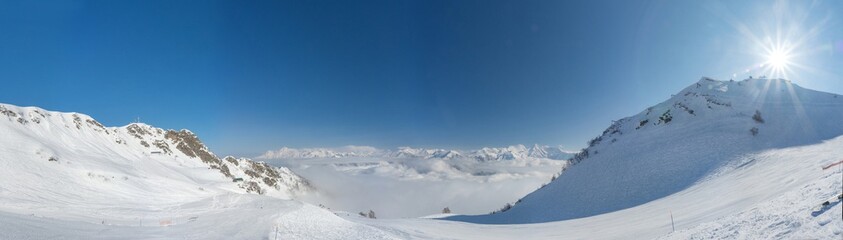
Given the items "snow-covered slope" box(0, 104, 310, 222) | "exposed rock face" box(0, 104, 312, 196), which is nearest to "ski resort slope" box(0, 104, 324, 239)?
"snow-covered slope" box(0, 104, 310, 222)

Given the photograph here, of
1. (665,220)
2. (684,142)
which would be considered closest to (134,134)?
(665,220)

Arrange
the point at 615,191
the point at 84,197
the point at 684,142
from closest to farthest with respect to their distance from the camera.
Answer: the point at 84,197 < the point at 615,191 < the point at 684,142

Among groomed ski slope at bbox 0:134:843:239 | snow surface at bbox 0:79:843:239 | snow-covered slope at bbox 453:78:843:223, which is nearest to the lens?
groomed ski slope at bbox 0:134:843:239

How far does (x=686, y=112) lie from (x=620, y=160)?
9766 mm

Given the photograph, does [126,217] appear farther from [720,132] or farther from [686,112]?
[686,112]

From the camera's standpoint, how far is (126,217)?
76.6 feet

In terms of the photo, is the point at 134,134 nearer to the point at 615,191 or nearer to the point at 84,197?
the point at 84,197

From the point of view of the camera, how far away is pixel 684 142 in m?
32.5

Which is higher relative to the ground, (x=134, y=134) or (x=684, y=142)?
(x=134, y=134)

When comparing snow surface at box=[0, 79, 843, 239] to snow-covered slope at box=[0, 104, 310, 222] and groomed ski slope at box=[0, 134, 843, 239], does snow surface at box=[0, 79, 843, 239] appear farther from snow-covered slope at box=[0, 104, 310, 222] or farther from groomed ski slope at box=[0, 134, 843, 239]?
snow-covered slope at box=[0, 104, 310, 222]

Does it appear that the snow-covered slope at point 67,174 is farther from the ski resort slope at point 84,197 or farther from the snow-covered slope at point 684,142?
the snow-covered slope at point 684,142

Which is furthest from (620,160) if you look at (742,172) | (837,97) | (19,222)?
(19,222)

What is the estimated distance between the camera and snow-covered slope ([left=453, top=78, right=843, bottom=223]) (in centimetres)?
2833

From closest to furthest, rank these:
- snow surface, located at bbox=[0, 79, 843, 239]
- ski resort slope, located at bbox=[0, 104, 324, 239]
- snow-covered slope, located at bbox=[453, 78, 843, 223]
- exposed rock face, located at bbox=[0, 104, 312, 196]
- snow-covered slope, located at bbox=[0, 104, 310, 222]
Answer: snow surface, located at bbox=[0, 79, 843, 239], ski resort slope, located at bbox=[0, 104, 324, 239], snow-covered slope, located at bbox=[0, 104, 310, 222], snow-covered slope, located at bbox=[453, 78, 843, 223], exposed rock face, located at bbox=[0, 104, 312, 196]
